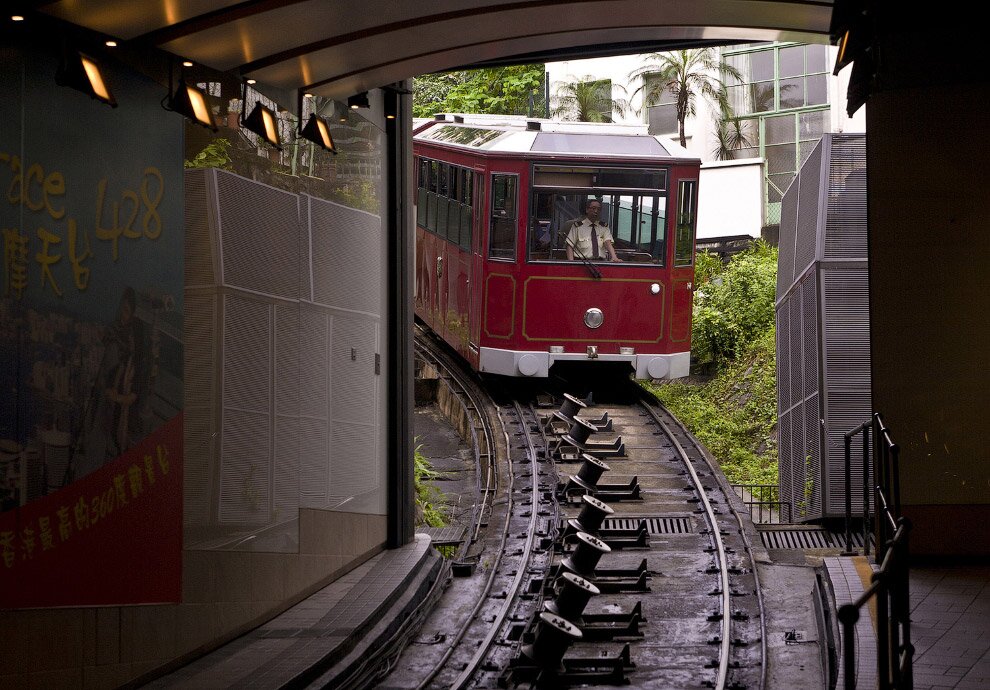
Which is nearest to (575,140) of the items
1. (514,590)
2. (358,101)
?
(358,101)

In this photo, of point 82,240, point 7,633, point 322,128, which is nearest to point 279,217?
point 322,128

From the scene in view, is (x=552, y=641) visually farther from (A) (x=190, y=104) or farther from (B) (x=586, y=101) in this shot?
(B) (x=586, y=101)

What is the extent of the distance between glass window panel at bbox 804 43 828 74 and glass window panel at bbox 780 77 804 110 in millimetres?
372

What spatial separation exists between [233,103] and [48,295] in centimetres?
253

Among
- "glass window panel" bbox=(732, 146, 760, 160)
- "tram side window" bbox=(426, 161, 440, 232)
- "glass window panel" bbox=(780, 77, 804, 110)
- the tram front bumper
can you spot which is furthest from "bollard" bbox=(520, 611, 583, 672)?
"glass window panel" bbox=(732, 146, 760, 160)

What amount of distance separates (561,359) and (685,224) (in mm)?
2310

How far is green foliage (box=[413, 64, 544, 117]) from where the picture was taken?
1206 inches

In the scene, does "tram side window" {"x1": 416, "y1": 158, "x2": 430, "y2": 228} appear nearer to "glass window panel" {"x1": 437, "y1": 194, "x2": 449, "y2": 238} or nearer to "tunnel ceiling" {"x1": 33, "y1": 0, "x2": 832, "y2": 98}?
"glass window panel" {"x1": 437, "y1": 194, "x2": 449, "y2": 238}

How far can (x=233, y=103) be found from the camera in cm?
786

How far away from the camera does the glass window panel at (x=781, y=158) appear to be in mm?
30469

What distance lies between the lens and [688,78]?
30.6 metres

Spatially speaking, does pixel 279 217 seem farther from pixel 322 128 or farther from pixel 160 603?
pixel 160 603

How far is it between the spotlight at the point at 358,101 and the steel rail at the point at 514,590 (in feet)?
13.2

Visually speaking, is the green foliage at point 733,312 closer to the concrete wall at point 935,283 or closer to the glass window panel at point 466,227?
the glass window panel at point 466,227
